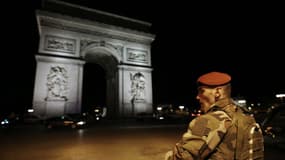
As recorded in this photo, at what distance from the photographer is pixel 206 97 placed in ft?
5.63

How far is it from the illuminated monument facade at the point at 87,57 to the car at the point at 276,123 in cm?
2055

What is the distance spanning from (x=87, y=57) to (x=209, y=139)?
92.0 feet

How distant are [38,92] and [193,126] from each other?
76.5ft

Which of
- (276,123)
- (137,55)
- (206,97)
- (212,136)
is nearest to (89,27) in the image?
(137,55)

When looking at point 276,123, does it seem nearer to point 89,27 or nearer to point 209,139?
point 209,139

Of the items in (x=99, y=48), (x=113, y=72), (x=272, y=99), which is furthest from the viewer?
(x=272, y=99)

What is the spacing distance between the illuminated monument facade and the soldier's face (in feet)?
74.4

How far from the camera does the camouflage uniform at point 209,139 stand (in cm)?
139

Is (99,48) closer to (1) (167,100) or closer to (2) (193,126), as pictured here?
(2) (193,126)

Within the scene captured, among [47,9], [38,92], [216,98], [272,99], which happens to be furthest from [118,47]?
[272,99]

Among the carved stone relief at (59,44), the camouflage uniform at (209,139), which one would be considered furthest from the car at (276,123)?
the carved stone relief at (59,44)

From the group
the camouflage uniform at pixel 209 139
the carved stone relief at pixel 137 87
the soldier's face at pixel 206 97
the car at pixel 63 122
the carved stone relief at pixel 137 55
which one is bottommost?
the car at pixel 63 122

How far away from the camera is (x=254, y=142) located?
1.52 m

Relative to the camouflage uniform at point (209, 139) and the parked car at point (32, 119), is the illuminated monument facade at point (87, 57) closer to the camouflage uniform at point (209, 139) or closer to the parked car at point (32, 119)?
the parked car at point (32, 119)
